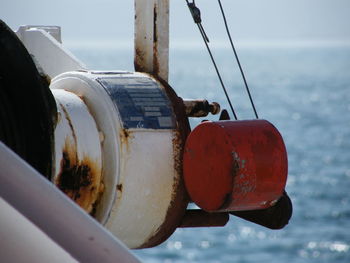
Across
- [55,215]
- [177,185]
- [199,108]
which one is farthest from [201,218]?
[55,215]

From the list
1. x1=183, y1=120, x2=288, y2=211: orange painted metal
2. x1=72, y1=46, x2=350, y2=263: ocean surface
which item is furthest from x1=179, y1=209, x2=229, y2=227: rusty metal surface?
x1=72, y1=46, x2=350, y2=263: ocean surface

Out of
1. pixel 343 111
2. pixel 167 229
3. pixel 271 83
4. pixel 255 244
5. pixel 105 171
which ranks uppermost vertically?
pixel 105 171

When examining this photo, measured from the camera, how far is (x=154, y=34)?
3.65m

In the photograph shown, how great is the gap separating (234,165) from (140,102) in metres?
0.40

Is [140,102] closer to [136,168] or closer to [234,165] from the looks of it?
[136,168]

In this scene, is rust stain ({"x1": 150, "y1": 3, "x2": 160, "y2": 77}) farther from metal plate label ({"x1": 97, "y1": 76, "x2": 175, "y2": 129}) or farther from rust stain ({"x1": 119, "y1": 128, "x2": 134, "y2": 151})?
rust stain ({"x1": 119, "y1": 128, "x2": 134, "y2": 151})

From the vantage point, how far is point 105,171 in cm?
325

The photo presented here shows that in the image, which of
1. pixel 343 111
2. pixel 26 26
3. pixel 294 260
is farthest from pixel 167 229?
pixel 343 111

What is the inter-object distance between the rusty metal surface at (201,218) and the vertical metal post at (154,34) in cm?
50

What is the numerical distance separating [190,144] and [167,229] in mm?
327

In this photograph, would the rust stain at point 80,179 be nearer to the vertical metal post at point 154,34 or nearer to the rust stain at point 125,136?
the rust stain at point 125,136

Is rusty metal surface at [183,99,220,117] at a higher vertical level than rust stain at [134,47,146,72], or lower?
lower

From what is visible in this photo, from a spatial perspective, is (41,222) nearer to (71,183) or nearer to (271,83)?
(71,183)

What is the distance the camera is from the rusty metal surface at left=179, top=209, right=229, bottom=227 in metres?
3.48
